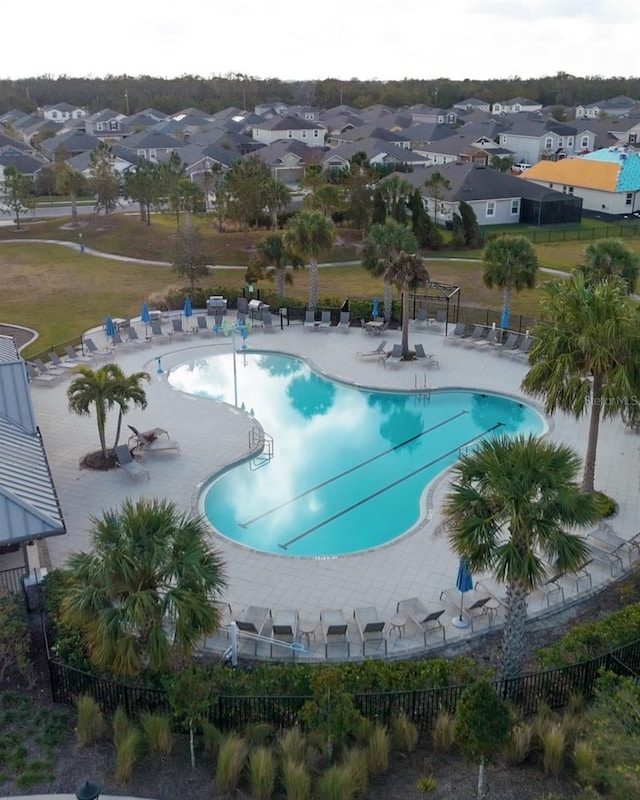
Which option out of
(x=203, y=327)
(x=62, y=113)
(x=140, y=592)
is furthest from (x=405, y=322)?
(x=62, y=113)

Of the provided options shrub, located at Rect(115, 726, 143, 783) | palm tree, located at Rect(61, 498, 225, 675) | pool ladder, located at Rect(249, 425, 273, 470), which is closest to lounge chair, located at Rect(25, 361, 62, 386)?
pool ladder, located at Rect(249, 425, 273, 470)

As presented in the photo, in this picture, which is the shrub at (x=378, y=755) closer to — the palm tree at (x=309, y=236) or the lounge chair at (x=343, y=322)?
the lounge chair at (x=343, y=322)

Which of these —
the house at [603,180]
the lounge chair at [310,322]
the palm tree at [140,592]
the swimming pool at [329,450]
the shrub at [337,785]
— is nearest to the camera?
the shrub at [337,785]

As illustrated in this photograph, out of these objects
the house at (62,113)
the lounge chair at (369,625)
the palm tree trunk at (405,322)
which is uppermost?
the house at (62,113)

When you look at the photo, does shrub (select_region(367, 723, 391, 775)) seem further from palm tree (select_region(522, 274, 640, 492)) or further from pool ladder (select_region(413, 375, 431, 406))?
pool ladder (select_region(413, 375, 431, 406))

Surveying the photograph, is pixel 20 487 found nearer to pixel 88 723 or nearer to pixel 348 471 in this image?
pixel 88 723

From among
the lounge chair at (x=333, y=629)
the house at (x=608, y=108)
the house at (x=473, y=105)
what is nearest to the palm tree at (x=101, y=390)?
the lounge chair at (x=333, y=629)
